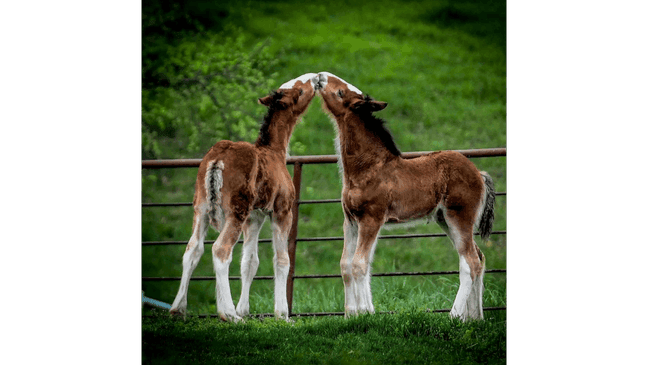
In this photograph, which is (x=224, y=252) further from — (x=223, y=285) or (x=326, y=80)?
(x=326, y=80)

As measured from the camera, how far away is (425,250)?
5.29 meters

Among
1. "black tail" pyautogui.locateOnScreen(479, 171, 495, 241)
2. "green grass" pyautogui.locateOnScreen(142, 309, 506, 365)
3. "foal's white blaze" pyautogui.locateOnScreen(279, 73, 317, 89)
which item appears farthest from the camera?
"foal's white blaze" pyautogui.locateOnScreen(279, 73, 317, 89)

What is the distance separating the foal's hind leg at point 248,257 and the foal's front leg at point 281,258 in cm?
12

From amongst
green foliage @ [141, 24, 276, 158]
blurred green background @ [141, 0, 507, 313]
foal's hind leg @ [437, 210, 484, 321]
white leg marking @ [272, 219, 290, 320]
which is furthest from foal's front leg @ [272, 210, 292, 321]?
foal's hind leg @ [437, 210, 484, 321]

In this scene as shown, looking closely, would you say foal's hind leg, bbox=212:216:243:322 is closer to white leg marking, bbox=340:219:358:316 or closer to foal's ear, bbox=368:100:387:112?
white leg marking, bbox=340:219:358:316

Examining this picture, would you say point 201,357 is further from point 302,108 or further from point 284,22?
point 284,22

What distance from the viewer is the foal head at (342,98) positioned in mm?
4797

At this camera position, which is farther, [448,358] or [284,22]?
[284,22]

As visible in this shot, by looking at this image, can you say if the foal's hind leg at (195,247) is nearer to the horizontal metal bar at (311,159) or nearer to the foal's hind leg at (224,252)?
the foal's hind leg at (224,252)

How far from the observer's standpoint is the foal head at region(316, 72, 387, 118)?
480 cm

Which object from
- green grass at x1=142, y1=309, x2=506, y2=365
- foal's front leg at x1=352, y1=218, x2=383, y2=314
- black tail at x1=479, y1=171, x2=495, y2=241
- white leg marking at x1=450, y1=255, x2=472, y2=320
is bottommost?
green grass at x1=142, y1=309, x2=506, y2=365

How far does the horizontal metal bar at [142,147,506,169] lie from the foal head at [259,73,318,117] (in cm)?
42

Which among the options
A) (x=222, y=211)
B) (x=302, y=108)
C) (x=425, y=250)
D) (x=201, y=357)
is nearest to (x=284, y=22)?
(x=302, y=108)

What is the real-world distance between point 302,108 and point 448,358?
6.36 ft
